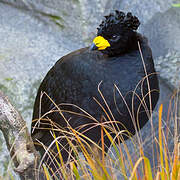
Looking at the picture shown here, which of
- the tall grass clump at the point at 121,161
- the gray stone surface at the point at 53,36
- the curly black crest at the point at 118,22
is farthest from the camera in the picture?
the gray stone surface at the point at 53,36

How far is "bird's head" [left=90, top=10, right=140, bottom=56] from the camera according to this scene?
67.8 inches

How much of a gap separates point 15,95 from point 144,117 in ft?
3.20

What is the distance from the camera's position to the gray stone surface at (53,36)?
2.30m

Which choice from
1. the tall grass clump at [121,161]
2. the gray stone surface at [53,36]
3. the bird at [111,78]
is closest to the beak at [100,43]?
the bird at [111,78]

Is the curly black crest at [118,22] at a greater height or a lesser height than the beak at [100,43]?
greater

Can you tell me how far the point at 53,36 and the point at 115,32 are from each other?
103 centimetres

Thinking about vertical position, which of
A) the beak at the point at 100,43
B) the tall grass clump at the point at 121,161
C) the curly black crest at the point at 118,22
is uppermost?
the curly black crest at the point at 118,22

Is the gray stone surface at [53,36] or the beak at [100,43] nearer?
the beak at [100,43]

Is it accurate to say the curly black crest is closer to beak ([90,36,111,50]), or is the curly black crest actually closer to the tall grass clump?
beak ([90,36,111,50])

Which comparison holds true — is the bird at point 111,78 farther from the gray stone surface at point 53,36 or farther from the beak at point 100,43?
the gray stone surface at point 53,36

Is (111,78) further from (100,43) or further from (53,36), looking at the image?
(53,36)

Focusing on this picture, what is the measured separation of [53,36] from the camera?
2.68 m

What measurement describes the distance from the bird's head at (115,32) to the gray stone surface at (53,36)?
0.60 meters

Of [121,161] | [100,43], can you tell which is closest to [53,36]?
[100,43]
